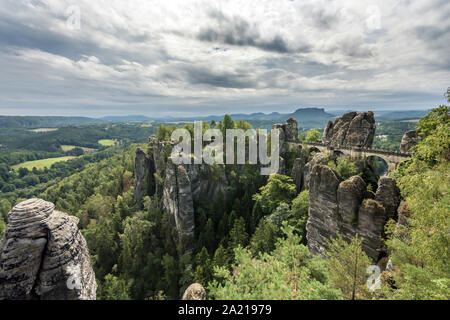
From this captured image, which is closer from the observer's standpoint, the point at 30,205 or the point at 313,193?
the point at 30,205

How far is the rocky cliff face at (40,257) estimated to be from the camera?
759cm

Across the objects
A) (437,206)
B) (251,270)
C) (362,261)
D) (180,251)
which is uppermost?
(437,206)

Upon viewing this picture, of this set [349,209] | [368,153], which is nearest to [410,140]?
[368,153]

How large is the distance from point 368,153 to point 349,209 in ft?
62.9

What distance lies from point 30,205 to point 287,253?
502 inches

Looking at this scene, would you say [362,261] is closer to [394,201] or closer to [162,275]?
[394,201]

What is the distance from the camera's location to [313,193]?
22.0 meters

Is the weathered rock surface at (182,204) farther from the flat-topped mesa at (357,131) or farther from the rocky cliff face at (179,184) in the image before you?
the flat-topped mesa at (357,131)

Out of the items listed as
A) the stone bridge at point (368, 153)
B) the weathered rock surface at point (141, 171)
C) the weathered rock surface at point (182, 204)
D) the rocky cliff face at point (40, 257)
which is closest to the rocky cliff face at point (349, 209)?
the stone bridge at point (368, 153)

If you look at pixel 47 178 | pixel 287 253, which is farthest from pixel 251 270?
pixel 47 178

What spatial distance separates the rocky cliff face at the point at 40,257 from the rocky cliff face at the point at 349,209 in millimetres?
16965

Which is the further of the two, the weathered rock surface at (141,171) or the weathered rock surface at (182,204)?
the weathered rock surface at (141,171)
